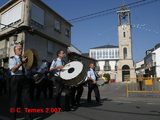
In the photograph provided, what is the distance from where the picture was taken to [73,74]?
718cm

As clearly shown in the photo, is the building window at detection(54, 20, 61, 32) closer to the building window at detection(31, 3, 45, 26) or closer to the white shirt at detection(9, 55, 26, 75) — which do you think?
the building window at detection(31, 3, 45, 26)

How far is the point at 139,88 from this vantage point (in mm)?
17547

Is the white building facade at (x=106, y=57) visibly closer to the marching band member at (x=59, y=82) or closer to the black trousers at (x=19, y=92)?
the marching band member at (x=59, y=82)

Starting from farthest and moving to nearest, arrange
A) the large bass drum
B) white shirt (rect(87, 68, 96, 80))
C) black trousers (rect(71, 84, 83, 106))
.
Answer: white shirt (rect(87, 68, 96, 80)) → black trousers (rect(71, 84, 83, 106)) → the large bass drum

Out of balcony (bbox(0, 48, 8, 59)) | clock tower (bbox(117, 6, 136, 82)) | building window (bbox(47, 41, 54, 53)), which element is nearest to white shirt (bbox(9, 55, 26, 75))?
balcony (bbox(0, 48, 8, 59))

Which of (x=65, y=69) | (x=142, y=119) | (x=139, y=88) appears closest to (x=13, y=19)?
(x=139, y=88)

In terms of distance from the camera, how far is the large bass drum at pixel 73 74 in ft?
23.4

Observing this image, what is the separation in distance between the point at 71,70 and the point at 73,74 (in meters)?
0.24

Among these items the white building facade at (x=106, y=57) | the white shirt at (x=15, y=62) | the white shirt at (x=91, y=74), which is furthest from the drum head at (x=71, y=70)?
the white building facade at (x=106, y=57)

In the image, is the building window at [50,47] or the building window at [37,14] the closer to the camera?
the building window at [37,14]

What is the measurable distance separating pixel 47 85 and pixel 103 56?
93117mm

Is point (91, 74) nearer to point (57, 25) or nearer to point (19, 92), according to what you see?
point (19, 92)

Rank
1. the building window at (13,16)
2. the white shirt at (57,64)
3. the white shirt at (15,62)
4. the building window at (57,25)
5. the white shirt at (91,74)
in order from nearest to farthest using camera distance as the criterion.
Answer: the white shirt at (15,62) → the white shirt at (57,64) → the white shirt at (91,74) → the building window at (13,16) → the building window at (57,25)

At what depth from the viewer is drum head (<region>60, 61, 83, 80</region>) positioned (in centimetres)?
717
